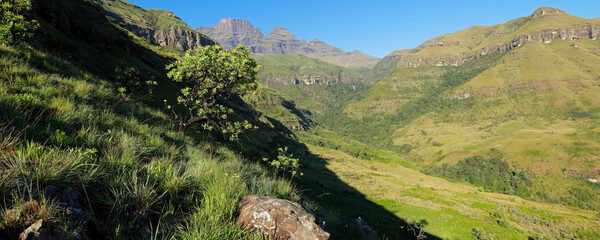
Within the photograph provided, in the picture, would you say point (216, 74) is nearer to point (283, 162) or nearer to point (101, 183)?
point (101, 183)

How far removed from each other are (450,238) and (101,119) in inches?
1894

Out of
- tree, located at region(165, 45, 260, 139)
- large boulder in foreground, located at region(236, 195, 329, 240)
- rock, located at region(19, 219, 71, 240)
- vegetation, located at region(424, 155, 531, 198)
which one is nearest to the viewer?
rock, located at region(19, 219, 71, 240)

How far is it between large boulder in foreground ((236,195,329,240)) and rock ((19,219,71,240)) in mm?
2199

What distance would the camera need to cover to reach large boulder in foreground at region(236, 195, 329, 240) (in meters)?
3.76

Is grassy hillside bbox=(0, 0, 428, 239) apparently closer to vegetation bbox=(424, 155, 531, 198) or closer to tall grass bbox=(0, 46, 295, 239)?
tall grass bbox=(0, 46, 295, 239)

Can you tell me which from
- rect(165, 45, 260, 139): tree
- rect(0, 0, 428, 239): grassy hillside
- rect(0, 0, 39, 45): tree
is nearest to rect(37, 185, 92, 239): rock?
rect(0, 0, 428, 239): grassy hillside

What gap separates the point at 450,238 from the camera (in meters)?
36.4

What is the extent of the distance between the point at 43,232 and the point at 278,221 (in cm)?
289

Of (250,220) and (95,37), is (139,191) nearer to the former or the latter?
(250,220)

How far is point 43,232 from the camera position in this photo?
6.35 ft

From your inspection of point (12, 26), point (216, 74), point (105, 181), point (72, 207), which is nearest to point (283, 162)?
point (216, 74)

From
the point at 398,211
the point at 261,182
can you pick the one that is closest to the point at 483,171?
the point at 398,211

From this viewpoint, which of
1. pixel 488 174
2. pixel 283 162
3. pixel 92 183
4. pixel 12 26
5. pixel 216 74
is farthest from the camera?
pixel 488 174

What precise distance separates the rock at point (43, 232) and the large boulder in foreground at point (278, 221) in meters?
2.20
